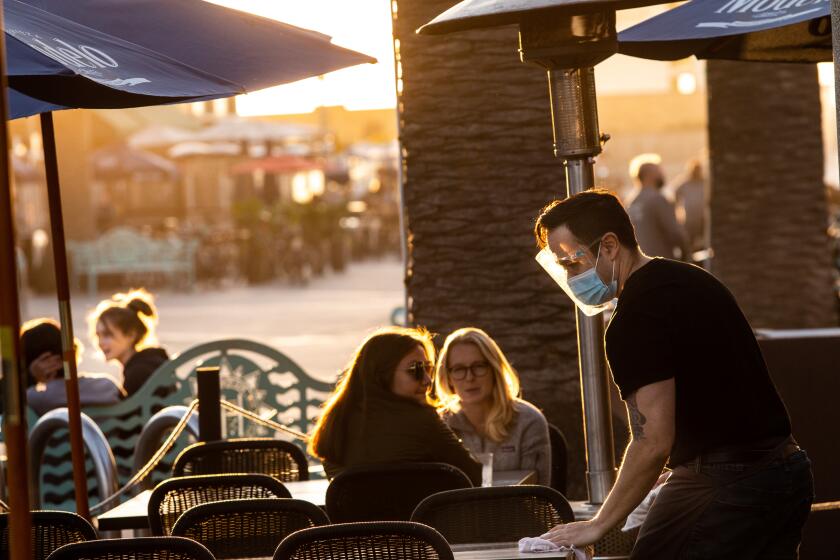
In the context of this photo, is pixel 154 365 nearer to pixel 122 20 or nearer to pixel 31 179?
pixel 122 20

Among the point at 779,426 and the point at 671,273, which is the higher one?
the point at 671,273

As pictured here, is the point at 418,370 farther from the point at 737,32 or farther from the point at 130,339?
the point at 130,339

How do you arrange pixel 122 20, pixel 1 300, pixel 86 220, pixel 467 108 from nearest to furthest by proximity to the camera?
1. pixel 1 300
2. pixel 122 20
3. pixel 467 108
4. pixel 86 220

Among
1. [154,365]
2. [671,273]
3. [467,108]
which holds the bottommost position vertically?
[154,365]

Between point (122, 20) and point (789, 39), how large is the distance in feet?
10.5

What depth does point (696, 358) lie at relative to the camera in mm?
3988

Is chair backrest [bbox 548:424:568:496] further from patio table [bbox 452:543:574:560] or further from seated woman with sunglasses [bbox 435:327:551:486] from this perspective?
patio table [bbox 452:543:574:560]

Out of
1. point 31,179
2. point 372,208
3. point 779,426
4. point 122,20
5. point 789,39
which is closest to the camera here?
Result: point 779,426

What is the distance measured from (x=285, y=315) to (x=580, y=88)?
1782 cm

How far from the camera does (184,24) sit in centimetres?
640

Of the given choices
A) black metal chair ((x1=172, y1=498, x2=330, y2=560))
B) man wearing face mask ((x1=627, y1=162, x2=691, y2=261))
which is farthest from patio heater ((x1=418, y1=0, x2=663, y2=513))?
man wearing face mask ((x1=627, y1=162, x2=691, y2=261))

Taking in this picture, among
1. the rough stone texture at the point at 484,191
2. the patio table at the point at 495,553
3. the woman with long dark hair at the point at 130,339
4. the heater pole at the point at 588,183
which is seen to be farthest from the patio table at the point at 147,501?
the woman with long dark hair at the point at 130,339

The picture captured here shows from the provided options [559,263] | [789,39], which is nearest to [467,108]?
[789,39]

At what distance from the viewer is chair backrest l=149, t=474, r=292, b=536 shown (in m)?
5.19
